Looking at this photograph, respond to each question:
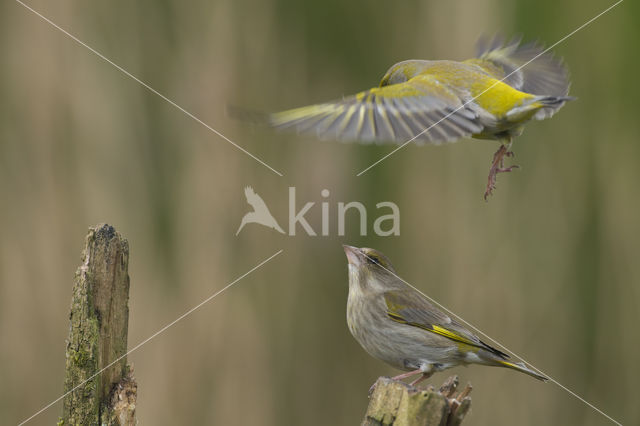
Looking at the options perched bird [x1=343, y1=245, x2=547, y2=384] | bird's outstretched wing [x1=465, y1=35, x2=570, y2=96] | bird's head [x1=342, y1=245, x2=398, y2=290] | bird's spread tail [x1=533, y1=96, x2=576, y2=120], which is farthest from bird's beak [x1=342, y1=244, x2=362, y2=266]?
bird's spread tail [x1=533, y1=96, x2=576, y2=120]

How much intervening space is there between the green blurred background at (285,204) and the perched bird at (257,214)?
5 centimetres

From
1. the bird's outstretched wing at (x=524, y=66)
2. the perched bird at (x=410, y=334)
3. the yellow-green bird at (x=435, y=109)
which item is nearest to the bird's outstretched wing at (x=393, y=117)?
the yellow-green bird at (x=435, y=109)

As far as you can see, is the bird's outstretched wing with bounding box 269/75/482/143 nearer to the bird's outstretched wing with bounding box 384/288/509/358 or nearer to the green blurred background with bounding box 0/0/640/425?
the bird's outstretched wing with bounding box 384/288/509/358

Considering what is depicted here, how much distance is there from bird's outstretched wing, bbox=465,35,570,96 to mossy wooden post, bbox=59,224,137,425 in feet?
6.66

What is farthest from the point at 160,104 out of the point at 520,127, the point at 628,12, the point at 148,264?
the point at 628,12

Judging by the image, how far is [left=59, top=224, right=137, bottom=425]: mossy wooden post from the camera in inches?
110

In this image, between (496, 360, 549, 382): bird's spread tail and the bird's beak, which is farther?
the bird's beak

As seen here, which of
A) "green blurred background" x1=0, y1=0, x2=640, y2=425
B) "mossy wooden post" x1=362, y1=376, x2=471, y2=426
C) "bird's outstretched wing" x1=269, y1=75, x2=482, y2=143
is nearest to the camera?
"mossy wooden post" x1=362, y1=376, x2=471, y2=426

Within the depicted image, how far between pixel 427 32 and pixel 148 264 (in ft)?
7.48

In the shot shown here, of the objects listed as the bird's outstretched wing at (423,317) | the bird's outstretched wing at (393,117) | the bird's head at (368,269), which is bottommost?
the bird's outstretched wing at (423,317)

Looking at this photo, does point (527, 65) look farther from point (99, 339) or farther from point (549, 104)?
point (99, 339)

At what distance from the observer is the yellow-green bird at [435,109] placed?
3.04 meters

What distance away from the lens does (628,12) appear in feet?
17.7

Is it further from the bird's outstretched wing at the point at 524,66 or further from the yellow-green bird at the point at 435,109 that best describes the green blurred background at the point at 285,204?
the yellow-green bird at the point at 435,109
